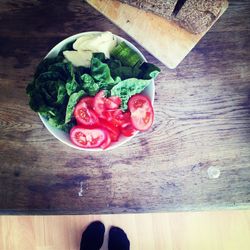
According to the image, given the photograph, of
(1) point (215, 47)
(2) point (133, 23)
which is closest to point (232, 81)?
(1) point (215, 47)

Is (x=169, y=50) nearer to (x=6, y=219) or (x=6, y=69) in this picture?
(x=6, y=69)

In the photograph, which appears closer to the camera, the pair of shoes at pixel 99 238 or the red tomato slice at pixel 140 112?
the red tomato slice at pixel 140 112

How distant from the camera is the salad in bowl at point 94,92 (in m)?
0.78

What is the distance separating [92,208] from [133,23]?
0.49 m

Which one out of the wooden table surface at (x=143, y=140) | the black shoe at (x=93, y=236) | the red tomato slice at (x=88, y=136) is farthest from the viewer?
the black shoe at (x=93, y=236)

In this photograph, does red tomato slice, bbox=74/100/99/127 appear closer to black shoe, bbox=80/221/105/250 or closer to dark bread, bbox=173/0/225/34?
dark bread, bbox=173/0/225/34

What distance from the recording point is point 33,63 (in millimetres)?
926

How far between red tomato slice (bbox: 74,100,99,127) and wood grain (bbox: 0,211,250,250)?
64 centimetres

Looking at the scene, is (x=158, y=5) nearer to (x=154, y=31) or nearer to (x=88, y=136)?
(x=154, y=31)

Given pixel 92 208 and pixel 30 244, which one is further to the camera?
pixel 30 244

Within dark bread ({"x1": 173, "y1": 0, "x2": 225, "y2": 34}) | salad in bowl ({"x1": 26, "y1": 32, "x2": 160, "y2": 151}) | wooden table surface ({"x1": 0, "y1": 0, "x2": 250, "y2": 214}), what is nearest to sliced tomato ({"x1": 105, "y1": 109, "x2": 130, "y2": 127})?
salad in bowl ({"x1": 26, "y1": 32, "x2": 160, "y2": 151})

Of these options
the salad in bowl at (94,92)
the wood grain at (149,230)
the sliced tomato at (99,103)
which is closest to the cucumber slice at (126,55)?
the salad in bowl at (94,92)

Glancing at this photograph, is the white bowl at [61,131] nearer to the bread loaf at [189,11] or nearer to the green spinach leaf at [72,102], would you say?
the green spinach leaf at [72,102]

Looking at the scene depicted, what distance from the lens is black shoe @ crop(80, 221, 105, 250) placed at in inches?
50.3
